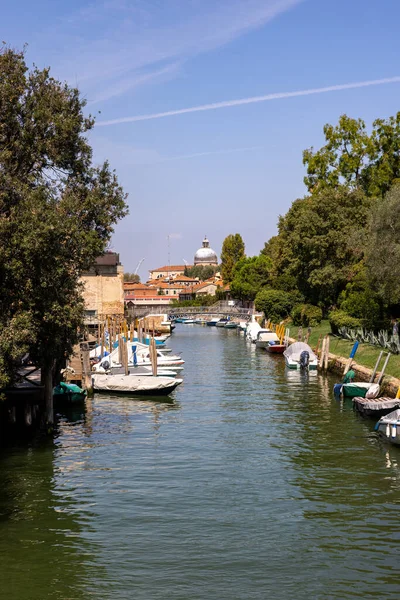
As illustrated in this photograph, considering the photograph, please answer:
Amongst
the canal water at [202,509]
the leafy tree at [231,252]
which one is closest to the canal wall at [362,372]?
the canal water at [202,509]

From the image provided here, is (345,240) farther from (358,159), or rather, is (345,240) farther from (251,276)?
(251,276)

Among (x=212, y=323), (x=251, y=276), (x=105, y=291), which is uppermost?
(x=251, y=276)

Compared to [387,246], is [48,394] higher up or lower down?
lower down

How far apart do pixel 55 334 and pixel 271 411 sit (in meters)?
12.0

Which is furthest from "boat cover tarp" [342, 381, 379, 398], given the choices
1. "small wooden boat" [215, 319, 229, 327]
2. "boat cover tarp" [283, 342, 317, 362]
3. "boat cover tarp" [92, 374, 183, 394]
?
"small wooden boat" [215, 319, 229, 327]

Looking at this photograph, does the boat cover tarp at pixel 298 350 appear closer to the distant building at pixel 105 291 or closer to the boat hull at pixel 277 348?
the boat hull at pixel 277 348

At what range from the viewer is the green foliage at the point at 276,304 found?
80.4 metres

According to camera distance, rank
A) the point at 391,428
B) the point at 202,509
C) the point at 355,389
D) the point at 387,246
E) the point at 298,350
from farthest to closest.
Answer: the point at 298,350 < the point at 387,246 < the point at 355,389 < the point at 391,428 < the point at 202,509

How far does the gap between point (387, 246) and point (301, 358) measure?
9.93m

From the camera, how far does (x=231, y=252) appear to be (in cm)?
14950

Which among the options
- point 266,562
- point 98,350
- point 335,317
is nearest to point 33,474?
point 266,562

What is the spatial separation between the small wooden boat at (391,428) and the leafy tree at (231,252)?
406ft

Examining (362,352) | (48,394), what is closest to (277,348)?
(362,352)

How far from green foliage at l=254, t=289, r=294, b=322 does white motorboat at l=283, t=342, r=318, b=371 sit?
97.8 ft
